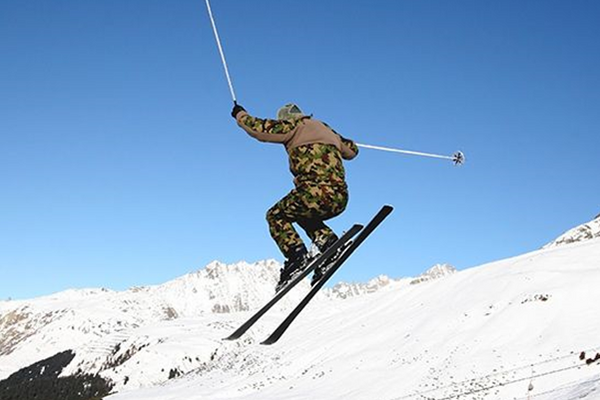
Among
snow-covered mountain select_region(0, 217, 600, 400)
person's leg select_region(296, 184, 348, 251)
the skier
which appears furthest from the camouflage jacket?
snow-covered mountain select_region(0, 217, 600, 400)

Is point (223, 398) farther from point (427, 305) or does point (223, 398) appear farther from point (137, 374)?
point (137, 374)

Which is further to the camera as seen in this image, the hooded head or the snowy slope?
the snowy slope

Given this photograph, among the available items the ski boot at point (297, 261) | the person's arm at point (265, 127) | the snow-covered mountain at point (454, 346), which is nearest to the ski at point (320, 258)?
the ski boot at point (297, 261)

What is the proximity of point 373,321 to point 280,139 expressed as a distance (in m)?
101

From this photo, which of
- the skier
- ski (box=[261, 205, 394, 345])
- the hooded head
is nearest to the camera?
the skier

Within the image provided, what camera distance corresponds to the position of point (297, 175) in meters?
8.03

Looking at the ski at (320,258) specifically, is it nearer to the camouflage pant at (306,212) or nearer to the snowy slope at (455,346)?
the camouflage pant at (306,212)

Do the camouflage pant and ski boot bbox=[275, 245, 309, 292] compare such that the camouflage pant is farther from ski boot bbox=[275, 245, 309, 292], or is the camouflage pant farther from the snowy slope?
the snowy slope

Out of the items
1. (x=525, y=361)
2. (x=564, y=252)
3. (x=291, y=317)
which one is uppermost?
(x=564, y=252)

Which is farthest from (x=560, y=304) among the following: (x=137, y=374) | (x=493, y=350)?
(x=137, y=374)

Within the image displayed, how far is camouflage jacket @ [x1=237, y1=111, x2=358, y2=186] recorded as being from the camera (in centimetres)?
768

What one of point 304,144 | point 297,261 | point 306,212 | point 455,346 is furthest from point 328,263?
point 455,346

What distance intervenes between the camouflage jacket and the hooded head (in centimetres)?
9

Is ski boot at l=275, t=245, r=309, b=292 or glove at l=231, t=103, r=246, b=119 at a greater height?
glove at l=231, t=103, r=246, b=119
